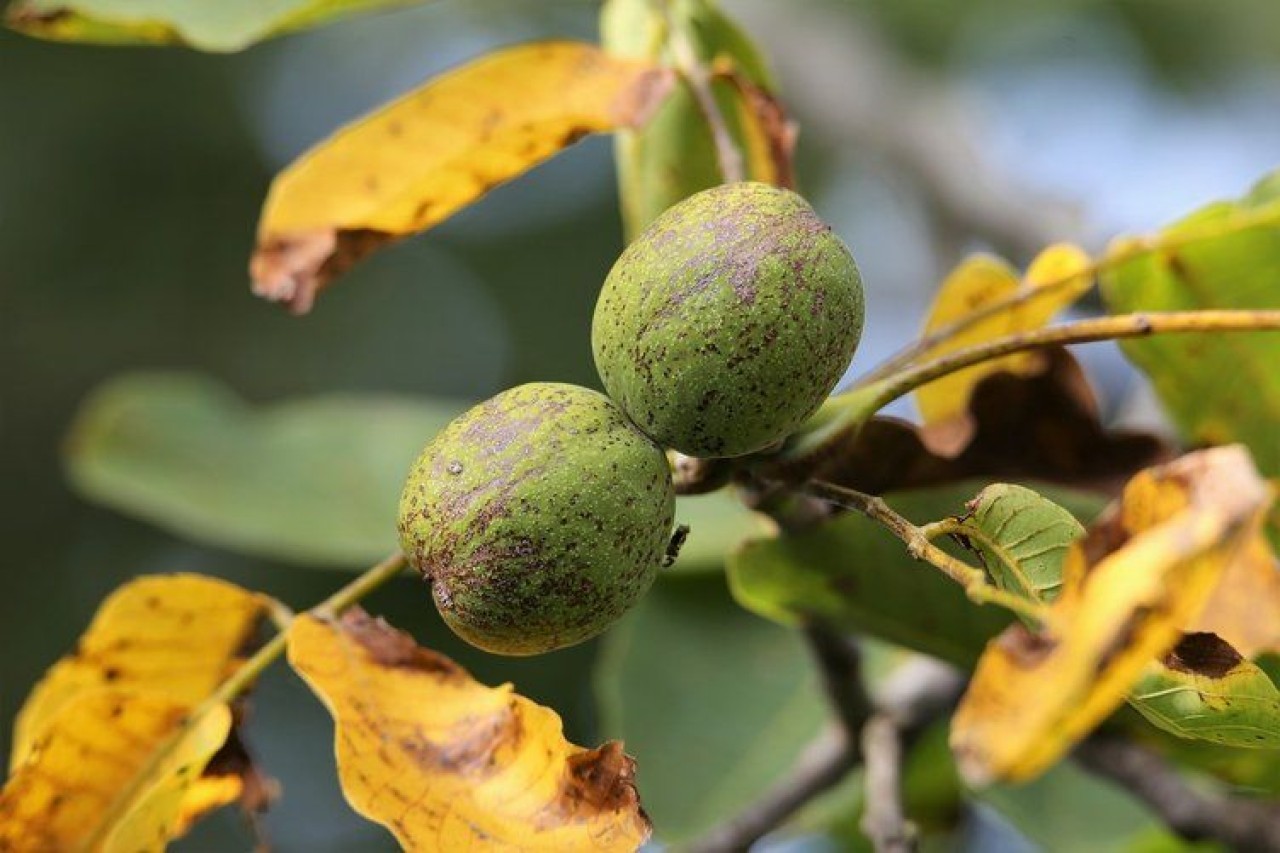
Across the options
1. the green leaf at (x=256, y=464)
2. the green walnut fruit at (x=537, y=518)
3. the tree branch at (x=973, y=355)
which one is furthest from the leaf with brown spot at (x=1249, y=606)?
the green leaf at (x=256, y=464)

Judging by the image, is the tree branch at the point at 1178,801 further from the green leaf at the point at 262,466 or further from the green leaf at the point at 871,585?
the green leaf at the point at 262,466

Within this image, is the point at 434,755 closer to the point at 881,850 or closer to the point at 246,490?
the point at 881,850

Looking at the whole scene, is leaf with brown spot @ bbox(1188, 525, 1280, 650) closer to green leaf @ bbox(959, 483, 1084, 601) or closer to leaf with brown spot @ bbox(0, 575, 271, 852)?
green leaf @ bbox(959, 483, 1084, 601)

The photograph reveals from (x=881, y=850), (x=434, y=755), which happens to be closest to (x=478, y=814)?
(x=434, y=755)

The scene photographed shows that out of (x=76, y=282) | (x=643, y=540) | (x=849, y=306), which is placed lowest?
(x=76, y=282)

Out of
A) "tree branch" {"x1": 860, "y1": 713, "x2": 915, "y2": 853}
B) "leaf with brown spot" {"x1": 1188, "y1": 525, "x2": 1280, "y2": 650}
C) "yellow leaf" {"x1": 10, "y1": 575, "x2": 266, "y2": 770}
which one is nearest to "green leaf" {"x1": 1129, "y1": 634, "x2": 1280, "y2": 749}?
"leaf with brown spot" {"x1": 1188, "y1": 525, "x2": 1280, "y2": 650}

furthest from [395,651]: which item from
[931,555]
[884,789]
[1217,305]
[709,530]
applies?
[709,530]
